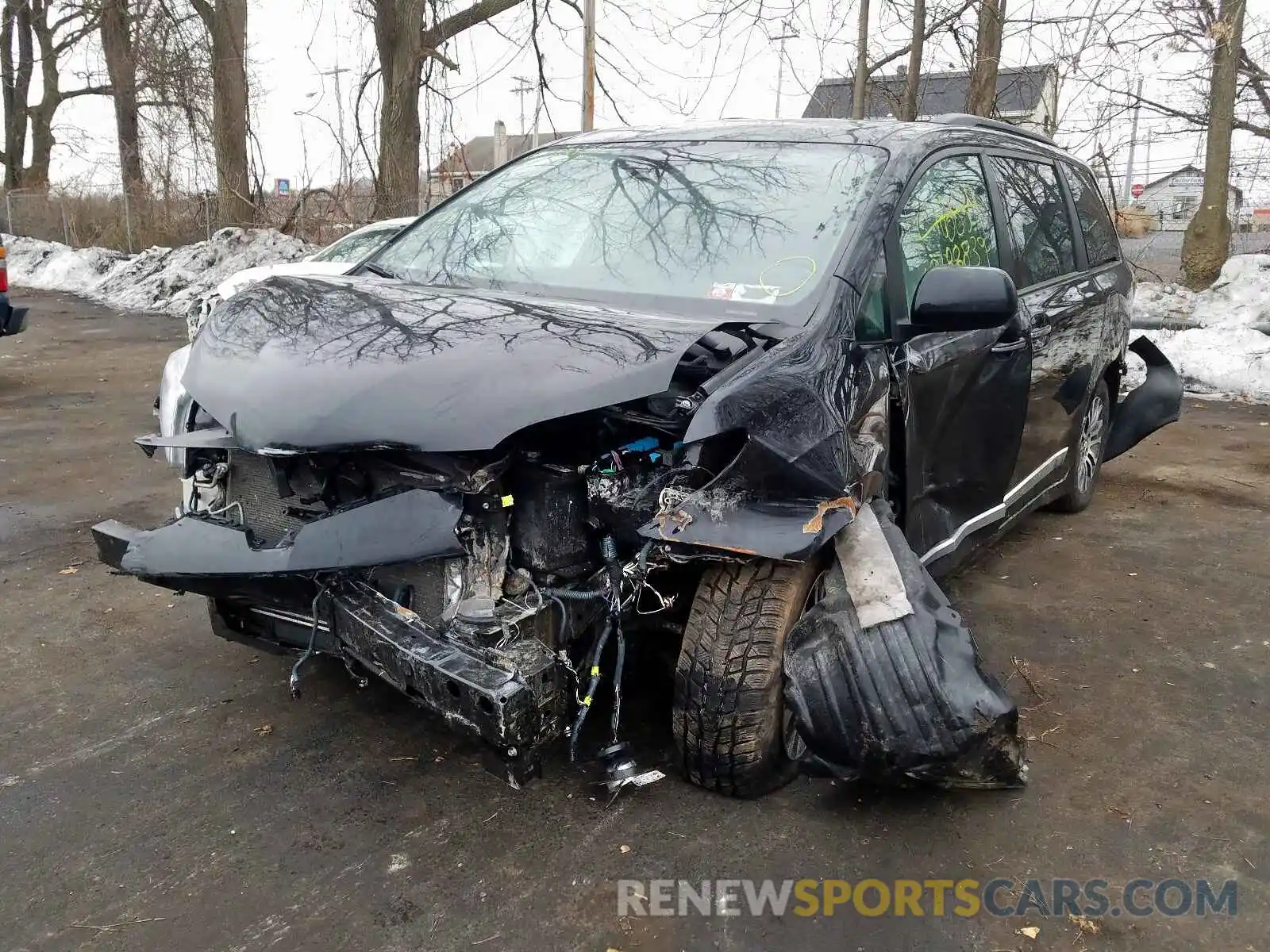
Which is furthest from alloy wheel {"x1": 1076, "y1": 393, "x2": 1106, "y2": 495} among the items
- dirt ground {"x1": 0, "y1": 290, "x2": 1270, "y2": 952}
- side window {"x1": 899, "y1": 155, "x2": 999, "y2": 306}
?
side window {"x1": 899, "y1": 155, "x2": 999, "y2": 306}

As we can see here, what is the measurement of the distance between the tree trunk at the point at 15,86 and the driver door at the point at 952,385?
28.8 m

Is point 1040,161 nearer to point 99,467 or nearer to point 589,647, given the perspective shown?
point 589,647

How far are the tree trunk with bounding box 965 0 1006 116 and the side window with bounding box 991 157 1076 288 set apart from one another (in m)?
8.51

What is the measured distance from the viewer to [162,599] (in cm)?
417

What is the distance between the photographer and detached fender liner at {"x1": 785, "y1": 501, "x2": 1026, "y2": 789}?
253 centimetres

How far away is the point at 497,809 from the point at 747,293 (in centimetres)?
166

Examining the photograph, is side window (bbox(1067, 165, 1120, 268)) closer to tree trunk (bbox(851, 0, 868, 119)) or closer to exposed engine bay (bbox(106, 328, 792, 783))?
exposed engine bay (bbox(106, 328, 792, 783))

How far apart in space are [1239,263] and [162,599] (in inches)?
449

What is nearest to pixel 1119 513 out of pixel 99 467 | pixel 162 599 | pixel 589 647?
pixel 589 647

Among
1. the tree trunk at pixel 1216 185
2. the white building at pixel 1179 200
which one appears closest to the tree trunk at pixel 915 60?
the tree trunk at pixel 1216 185

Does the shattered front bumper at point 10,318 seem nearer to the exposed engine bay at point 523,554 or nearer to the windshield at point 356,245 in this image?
the windshield at point 356,245

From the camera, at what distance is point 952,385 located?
131 inches

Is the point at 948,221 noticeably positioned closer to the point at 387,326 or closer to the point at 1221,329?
the point at 387,326

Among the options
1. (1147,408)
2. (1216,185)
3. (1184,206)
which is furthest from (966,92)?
(1147,408)
